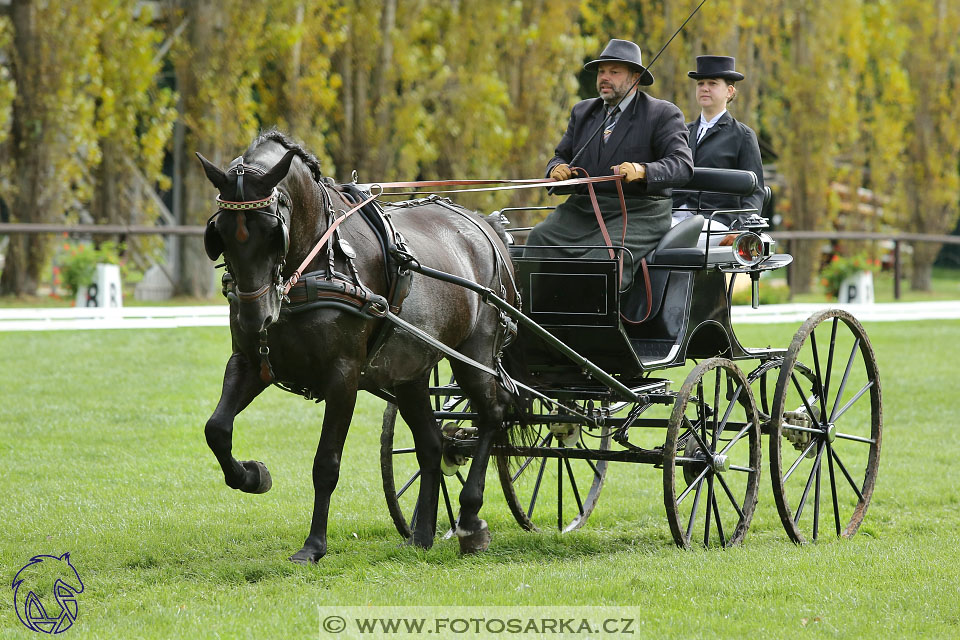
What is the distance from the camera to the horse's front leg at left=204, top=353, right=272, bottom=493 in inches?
197

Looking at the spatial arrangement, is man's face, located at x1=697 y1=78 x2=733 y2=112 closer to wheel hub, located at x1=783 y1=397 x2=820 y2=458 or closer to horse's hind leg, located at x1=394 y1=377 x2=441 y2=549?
wheel hub, located at x1=783 y1=397 x2=820 y2=458

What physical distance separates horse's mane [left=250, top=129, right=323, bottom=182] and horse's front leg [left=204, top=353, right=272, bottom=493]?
0.84 meters

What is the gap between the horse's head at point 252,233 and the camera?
14.9 feet

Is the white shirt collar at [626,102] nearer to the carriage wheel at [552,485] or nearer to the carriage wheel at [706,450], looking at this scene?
the carriage wheel at [706,450]

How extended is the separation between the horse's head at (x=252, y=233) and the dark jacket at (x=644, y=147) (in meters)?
2.01

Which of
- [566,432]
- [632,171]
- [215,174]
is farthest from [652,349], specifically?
[215,174]

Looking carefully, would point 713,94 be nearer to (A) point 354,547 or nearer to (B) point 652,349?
(B) point 652,349

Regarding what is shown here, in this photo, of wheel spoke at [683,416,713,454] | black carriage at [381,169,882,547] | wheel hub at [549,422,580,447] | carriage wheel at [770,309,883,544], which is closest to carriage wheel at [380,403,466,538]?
black carriage at [381,169,882,547]

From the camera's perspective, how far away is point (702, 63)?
717 centimetres

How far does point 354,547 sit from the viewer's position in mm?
5945

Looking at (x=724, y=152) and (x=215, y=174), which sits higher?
(x=724, y=152)

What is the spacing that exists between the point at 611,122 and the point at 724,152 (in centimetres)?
105

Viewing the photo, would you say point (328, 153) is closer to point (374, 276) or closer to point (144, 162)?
point (144, 162)

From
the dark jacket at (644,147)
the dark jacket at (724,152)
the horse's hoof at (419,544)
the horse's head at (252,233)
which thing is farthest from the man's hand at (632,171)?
the horse's hoof at (419,544)
